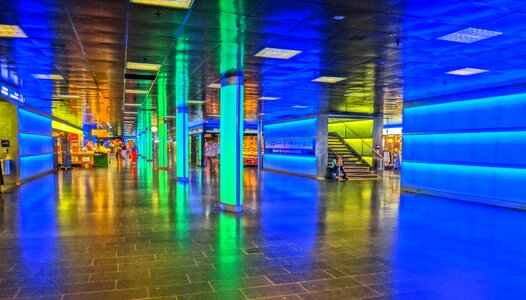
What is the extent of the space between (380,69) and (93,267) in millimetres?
6698

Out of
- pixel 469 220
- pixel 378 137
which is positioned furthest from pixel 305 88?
pixel 378 137

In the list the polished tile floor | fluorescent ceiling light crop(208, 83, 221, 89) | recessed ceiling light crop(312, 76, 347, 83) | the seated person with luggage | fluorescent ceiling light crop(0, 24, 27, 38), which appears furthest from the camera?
the seated person with luggage

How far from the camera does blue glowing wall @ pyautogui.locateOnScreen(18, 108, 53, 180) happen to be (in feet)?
48.7

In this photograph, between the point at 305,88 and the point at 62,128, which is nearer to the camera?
the point at 305,88

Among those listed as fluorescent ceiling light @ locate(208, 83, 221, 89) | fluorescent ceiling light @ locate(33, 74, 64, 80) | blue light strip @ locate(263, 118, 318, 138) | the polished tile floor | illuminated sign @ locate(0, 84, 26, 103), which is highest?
fluorescent ceiling light @ locate(33, 74, 64, 80)

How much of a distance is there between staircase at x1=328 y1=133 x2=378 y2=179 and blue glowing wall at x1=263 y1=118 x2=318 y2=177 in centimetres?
122

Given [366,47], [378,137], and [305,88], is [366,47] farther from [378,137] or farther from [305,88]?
[378,137]

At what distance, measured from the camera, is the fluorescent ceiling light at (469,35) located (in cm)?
555

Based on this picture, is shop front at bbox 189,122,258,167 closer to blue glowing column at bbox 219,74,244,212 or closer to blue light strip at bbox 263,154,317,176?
blue light strip at bbox 263,154,317,176

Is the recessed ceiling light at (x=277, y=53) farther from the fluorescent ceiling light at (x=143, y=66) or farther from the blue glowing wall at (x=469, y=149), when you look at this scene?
the blue glowing wall at (x=469, y=149)

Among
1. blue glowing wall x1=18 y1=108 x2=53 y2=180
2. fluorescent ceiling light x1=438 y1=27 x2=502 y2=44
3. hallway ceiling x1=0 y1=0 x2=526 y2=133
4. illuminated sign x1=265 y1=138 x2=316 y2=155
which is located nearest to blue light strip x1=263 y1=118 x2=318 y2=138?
illuminated sign x1=265 y1=138 x2=316 y2=155

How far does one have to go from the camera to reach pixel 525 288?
4.27 meters

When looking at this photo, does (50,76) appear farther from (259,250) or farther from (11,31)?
(259,250)

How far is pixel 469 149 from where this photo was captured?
11.4 meters
